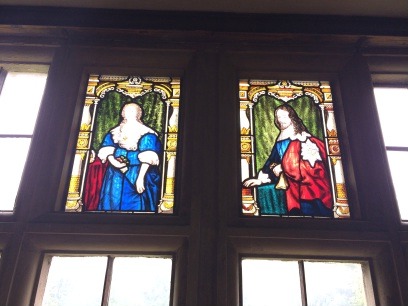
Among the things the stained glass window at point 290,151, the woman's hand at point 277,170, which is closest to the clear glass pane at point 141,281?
the stained glass window at point 290,151

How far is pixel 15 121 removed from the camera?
2439mm

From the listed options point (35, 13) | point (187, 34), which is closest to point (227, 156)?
point (187, 34)

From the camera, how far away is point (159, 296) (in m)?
1.88

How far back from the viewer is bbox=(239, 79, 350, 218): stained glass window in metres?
2.17

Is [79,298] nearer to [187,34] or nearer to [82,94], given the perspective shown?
[82,94]

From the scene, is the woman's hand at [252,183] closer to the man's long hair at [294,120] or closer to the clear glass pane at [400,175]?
the man's long hair at [294,120]

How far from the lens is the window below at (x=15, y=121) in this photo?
2.23m

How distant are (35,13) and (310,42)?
5.08 feet

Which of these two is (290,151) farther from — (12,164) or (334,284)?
(12,164)

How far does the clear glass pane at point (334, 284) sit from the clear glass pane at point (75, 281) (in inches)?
32.7

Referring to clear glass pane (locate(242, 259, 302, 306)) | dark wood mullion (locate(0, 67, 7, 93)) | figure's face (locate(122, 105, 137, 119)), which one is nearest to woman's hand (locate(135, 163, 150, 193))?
figure's face (locate(122, 105, 137, 119))

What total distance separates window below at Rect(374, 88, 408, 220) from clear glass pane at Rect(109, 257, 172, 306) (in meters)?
1.10

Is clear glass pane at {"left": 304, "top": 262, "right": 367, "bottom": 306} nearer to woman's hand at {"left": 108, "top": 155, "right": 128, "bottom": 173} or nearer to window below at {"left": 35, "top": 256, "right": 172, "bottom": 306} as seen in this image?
window below at {"left": 35, "top": 256, "right": 172, "bottom": 306}

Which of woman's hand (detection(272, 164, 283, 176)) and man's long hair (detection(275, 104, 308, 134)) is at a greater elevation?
man's long hair (detection(275, 104, 308, 134))
